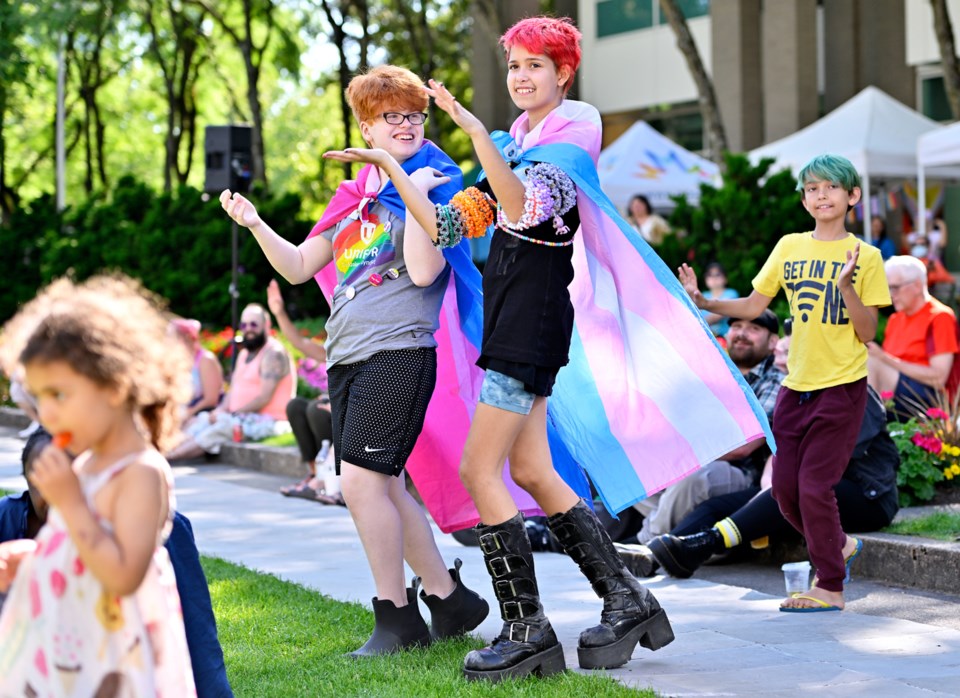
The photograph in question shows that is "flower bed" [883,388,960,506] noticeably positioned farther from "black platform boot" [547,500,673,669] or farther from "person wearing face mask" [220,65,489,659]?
"person wearing face mask" [220,65,489,659]

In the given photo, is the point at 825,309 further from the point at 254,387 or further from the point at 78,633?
the point at 254,387

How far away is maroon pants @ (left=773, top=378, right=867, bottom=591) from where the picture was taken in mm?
5754

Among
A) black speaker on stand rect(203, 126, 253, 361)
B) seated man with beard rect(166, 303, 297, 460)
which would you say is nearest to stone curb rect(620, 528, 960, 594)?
seated man with beard rect(166, 303, 297, 460)

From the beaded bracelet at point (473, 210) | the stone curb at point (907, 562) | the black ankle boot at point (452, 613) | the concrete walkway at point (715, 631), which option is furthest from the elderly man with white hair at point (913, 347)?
the beaded bracelet at point (473, 210)

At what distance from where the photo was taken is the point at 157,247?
2289 cm

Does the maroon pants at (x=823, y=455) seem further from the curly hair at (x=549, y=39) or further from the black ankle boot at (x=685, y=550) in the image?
the curly hair at (x=549, y=39)

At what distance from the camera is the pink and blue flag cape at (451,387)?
5.14 m

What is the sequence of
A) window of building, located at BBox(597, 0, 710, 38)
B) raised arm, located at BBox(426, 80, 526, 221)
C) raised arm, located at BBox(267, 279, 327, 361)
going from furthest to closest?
window of building, located at BBox(597, 0, 710, 38) < raised arm, located at BBox(267, 279, 327, 361) < raised arm, located at BBox(426, 80, 526, 221)

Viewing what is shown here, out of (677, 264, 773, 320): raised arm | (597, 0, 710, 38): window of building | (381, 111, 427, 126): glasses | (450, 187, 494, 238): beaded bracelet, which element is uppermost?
(597, 0, 710, 38): window of building

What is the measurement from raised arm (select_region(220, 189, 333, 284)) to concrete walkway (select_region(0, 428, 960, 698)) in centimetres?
153

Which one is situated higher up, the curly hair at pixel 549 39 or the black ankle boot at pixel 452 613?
the curly hair at pixel 549 39

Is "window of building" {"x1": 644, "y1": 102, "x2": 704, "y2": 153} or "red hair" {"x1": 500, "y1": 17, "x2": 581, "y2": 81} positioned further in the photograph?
"window of building" {"x1": 644, "y1": 102, "x2": 704, "y2": 153}

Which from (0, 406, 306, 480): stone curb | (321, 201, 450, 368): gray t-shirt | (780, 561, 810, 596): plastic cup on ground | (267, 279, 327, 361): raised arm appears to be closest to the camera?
Result: (321, 201, 450, 368): gray t-shirt

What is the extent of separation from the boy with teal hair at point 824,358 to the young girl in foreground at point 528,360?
1205 mm
